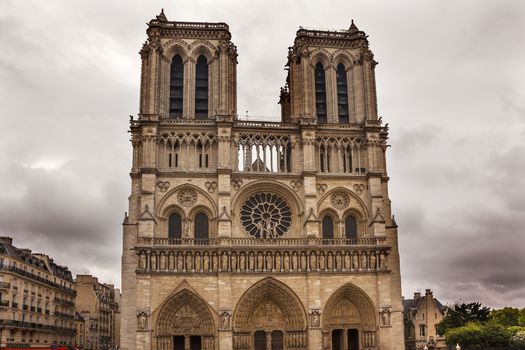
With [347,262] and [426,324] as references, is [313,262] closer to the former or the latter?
[347,262]

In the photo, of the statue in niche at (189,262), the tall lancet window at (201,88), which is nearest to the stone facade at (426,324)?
the statue in niche at (189,262)

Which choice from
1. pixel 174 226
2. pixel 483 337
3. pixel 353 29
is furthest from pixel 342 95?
pixel 483 337

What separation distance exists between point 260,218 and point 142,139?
9.25m

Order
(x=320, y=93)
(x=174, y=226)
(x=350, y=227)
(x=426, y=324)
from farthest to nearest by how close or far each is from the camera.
Result: (x=426, y=324)
(x=320, y=93)
(x=350, y=227)
(x=174, y=226)

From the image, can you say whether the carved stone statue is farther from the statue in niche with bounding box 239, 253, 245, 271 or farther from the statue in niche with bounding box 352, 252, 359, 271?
the statue in niche with bounding box 239, 253, 245, 271

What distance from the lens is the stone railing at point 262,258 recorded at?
39.5m

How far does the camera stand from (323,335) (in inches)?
1570

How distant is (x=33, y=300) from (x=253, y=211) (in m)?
17.2

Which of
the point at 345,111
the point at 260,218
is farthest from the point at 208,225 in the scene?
the point at 345,111

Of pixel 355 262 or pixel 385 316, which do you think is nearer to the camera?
pixel 385 316

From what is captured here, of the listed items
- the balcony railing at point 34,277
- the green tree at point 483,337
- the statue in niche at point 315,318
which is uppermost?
the balcony railing at point 34,277

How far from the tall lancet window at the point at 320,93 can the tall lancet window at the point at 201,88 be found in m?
7.88

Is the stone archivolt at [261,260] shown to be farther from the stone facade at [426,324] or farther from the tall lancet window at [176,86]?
the stone facade at [426,324]

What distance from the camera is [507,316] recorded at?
2251 inches
